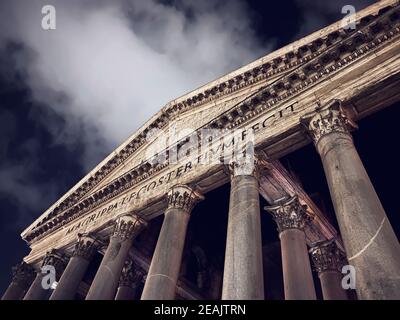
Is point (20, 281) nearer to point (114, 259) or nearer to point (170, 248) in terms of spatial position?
point (114, 259)

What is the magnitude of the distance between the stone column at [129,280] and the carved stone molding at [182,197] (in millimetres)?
4528

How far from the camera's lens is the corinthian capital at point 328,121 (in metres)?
7.05

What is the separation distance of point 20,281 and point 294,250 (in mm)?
11974

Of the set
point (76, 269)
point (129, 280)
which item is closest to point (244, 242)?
point (76, 269)

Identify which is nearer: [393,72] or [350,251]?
[350,251]

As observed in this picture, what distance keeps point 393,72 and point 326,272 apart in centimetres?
598

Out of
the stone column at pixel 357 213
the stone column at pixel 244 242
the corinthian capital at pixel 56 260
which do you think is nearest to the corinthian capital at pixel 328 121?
the stone column at pixel 357 213

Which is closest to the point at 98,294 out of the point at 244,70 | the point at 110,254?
the point at 110,254

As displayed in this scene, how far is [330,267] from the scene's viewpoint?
9.68 meters

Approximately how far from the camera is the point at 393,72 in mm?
6832

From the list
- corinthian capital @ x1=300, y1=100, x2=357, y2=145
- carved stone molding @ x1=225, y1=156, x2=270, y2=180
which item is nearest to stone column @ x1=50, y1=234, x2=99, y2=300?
carved stone molding @ x1=225, y1=156, x2=270, y2=180

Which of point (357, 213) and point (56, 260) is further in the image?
point (56, 260)

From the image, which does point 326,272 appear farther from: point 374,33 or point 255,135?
point 374,33

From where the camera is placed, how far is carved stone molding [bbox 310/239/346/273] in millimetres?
9719
